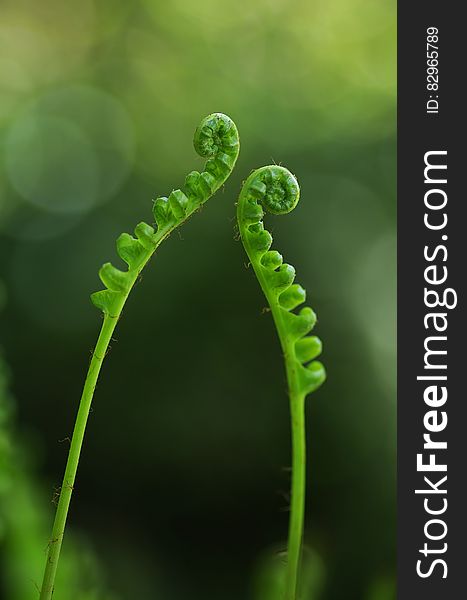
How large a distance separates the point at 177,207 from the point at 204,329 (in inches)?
31.6

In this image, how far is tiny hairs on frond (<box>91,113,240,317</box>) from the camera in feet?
1.04

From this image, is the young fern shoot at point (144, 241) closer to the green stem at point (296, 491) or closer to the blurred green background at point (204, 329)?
the green stem at point (296, 491)

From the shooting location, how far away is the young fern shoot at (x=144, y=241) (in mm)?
315

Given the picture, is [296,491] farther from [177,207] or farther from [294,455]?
[177,207]

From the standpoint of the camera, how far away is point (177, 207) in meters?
0.32

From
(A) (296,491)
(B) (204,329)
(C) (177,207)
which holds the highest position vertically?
(B) (204,329)

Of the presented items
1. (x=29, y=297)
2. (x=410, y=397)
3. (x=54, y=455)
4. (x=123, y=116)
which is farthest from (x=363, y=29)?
(x=410, y=397)

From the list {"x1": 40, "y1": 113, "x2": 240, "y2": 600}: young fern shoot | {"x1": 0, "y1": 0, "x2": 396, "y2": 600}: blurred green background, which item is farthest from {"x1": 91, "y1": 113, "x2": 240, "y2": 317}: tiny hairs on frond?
{"x1": 0, "y1": 0, "x2": 396, "y2": 600}: blurred green background

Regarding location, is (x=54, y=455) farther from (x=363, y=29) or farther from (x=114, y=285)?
(x=363, y=29)

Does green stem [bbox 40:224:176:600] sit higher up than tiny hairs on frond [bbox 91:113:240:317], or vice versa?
tiny hairs on frond [bbox 91:113:240:317]

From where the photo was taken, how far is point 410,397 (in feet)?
1.89

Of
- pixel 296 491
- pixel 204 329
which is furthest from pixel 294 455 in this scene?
pixel 204 329

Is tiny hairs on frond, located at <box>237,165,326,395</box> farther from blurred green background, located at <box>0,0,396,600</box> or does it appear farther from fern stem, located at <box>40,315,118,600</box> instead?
blurred green background, located at <box>0,0,396,600</box>

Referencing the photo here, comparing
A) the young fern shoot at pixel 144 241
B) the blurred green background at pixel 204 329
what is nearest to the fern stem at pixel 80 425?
the young fern shoot at pixel 144 241
